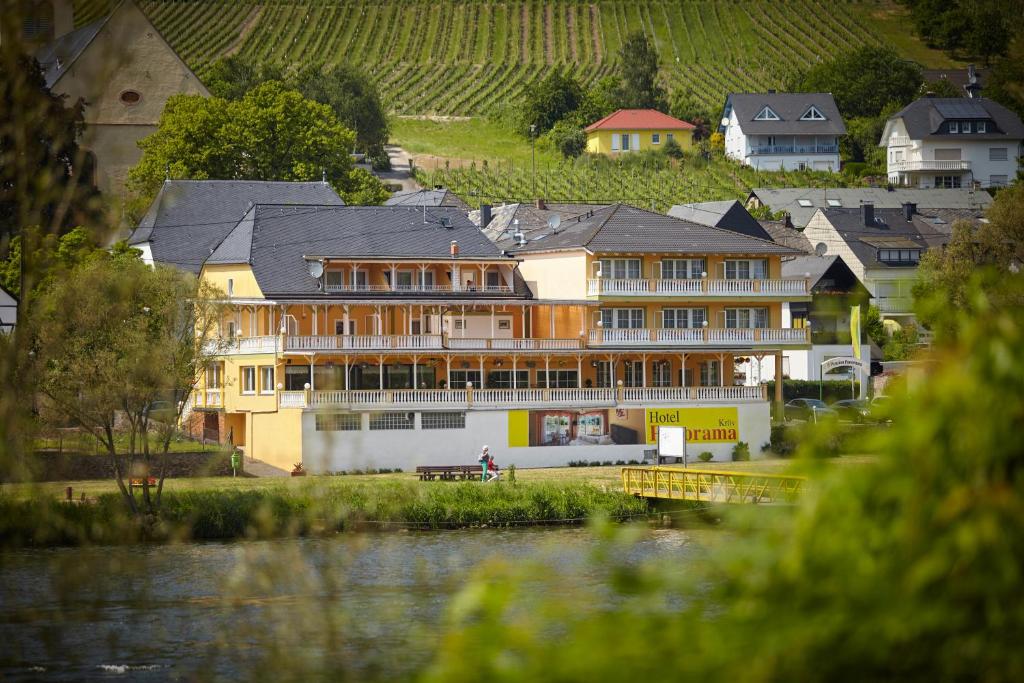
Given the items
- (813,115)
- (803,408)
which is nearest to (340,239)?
(803,408)

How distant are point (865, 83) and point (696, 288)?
82.4m

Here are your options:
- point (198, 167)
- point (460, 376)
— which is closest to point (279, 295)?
point (460, 376)

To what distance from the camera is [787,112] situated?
128 m

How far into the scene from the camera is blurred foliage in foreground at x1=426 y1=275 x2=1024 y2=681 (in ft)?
32.0

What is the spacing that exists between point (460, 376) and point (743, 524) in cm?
5131

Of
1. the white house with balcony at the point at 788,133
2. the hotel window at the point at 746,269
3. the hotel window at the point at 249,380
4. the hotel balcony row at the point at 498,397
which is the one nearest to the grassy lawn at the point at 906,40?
the white house with balcony at the point at 788,133

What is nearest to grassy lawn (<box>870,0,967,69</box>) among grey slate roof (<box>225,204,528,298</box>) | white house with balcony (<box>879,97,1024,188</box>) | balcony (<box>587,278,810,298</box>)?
white house with balcony (<box>879,97,1024,188</box>)

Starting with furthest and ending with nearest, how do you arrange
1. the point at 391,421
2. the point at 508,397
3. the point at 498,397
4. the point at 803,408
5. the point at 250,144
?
the point at 250,144 → the point at 803,408 → the point at 508,397 → the point at 498,397 → the point at 391,421

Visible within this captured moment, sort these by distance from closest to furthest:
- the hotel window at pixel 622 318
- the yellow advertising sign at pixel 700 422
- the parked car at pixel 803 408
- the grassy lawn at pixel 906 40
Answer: the yellow advertising sign at pixel 700 422
the hotel window at pixel 622 318
the parked car at pixel 803 408
the grassy lawn at pixel 906 40

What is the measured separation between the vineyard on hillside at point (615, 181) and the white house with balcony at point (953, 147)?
5.52 meters

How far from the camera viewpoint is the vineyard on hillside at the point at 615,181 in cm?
10894

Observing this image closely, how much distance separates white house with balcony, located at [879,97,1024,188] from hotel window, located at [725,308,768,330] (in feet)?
193

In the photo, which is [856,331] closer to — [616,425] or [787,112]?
[616,425]

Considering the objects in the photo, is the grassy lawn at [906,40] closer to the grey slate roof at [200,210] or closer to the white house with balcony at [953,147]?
the white house with balcony at [953,147]
